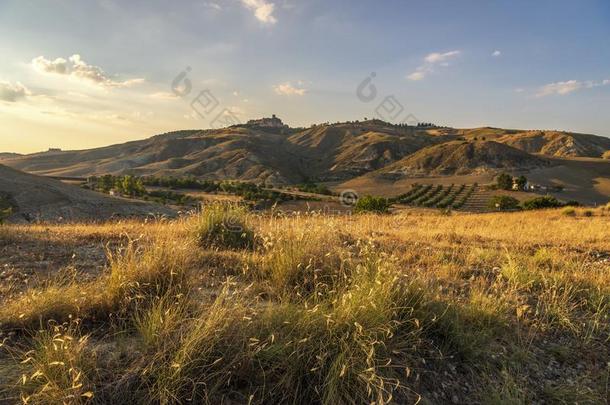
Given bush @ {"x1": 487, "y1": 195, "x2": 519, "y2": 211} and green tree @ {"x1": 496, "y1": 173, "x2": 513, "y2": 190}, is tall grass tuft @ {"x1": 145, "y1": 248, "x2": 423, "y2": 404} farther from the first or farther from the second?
green tree @ {"x1": 496, "y1": 173, "x2": 513, "y2": 190}

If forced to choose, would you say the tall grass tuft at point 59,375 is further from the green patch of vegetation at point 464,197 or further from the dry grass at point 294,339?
the green patch of vegetation at point 464,197

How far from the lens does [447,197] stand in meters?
84.1

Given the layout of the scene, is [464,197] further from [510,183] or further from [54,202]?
[54,202]

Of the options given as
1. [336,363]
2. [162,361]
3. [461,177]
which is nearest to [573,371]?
[336,363]

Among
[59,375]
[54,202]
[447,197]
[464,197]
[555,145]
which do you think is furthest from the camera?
[555,145]

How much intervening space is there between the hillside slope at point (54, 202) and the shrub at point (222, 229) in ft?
81.1

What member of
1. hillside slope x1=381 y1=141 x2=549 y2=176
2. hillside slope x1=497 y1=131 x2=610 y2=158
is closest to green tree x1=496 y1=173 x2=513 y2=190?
hillside slope x1=381 y1=141 x2=549 y2=176

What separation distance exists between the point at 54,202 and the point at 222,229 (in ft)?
110

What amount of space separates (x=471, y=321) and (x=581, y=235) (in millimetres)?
10674

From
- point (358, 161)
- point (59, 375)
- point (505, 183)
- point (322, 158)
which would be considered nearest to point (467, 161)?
point (505, 183)

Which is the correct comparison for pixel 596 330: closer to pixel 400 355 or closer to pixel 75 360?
pixel 400 355

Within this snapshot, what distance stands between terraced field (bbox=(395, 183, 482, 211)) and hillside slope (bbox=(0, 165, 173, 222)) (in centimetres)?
4963

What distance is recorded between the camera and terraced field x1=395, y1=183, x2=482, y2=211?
7261cm

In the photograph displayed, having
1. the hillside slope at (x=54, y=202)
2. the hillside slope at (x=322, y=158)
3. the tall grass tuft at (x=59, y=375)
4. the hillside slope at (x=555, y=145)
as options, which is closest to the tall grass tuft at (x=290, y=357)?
the tall grass tuft at (x=59, y=375)
